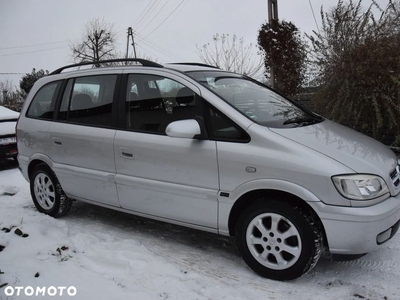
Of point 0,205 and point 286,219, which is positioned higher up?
point 286,219

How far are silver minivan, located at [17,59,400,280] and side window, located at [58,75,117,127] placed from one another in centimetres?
1

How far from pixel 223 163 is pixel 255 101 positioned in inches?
35.7

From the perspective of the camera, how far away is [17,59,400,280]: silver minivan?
2.76 meters

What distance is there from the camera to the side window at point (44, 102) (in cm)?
458

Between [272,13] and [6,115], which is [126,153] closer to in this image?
[6,115]

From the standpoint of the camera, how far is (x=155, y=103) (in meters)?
A: 3.66

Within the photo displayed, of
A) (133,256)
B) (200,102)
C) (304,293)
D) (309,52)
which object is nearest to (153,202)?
(133,256)

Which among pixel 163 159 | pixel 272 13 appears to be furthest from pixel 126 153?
pixel 272 13

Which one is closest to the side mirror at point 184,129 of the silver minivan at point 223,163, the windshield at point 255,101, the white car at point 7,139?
the silver minivan at point 223,163

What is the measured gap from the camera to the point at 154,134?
354 centimetres

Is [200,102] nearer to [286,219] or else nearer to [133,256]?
[286,219]

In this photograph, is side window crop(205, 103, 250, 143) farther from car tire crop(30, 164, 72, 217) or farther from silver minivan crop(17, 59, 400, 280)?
car tire crop(30, 164, 72, 217)

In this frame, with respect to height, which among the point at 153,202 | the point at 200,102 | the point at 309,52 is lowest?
the point at 153,202

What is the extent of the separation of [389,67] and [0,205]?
6614mm
